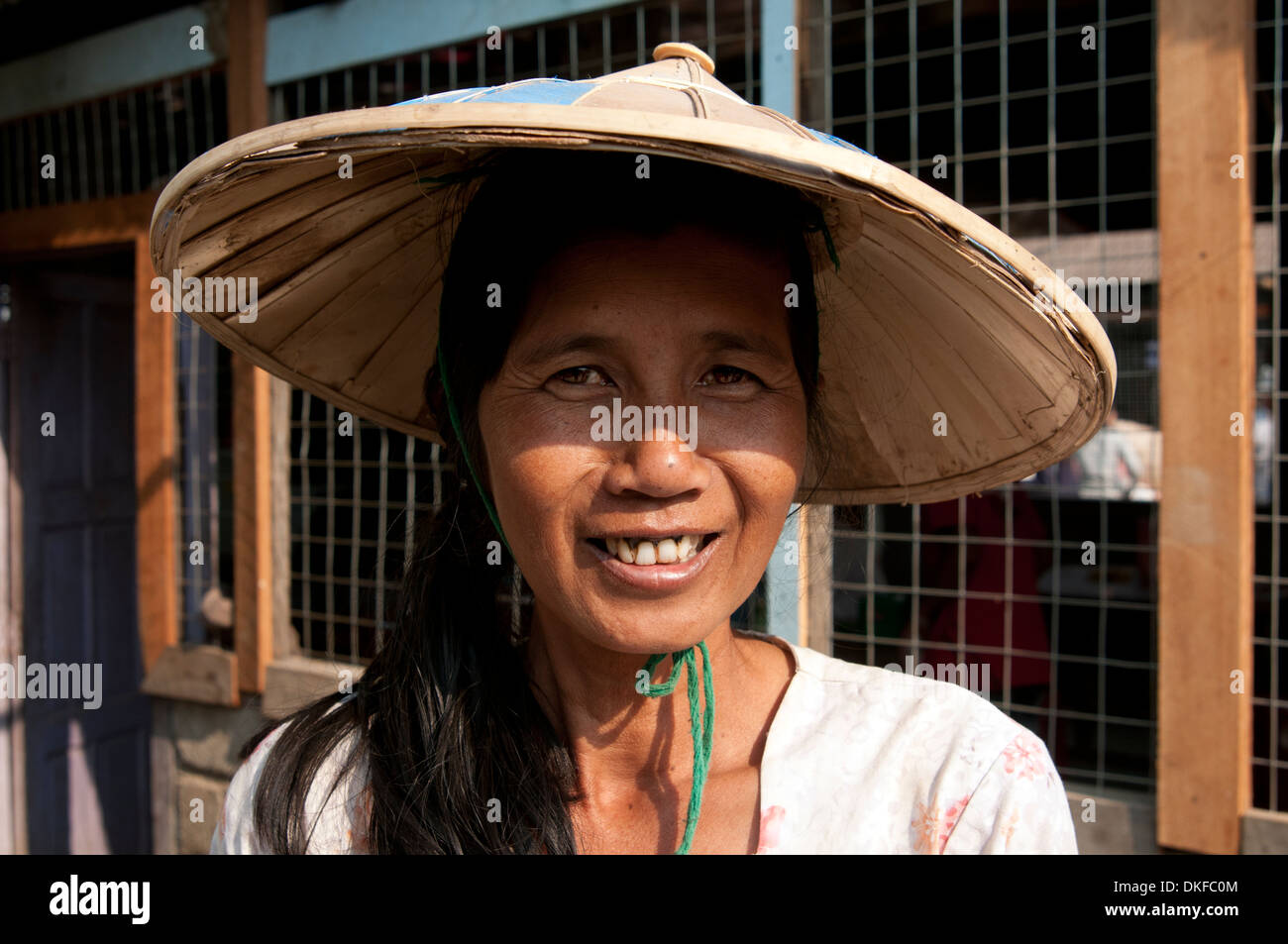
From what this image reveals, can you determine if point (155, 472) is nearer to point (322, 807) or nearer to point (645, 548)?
point (322, 807)

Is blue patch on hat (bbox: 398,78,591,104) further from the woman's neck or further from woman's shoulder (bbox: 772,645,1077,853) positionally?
woman's shoulder (bbox: 772,645,1077,853)

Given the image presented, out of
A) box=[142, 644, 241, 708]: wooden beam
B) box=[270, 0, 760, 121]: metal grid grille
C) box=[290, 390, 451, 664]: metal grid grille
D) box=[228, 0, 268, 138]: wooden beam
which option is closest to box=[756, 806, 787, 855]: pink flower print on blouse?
box=[270, 0, 760, 121]: metal grid grille

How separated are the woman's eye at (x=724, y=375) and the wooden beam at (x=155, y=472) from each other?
4.03m

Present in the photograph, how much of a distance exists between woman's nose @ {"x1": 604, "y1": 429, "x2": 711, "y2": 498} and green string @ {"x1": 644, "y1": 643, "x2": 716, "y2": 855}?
0.27 meters

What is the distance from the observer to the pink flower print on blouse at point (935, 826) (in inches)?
43.9

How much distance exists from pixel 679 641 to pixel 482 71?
3.38 metres

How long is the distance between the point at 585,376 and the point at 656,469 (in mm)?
176

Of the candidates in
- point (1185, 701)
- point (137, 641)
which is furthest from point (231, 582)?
A: point (1185, 701)

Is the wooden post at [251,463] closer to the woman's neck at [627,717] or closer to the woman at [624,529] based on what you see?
the woman at [624,529]

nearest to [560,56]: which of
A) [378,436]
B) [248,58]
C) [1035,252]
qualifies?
[248,58]

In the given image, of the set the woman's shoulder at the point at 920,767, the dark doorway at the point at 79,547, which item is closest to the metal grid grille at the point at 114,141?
the dark doorway at the point at 79,547

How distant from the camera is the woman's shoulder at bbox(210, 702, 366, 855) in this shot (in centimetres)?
126

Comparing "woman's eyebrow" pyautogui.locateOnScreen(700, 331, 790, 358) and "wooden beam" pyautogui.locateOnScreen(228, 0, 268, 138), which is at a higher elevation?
"wooden beam" pyautogui.locateOnScreen(228, 0, 268, 138)

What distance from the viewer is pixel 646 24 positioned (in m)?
3.41
